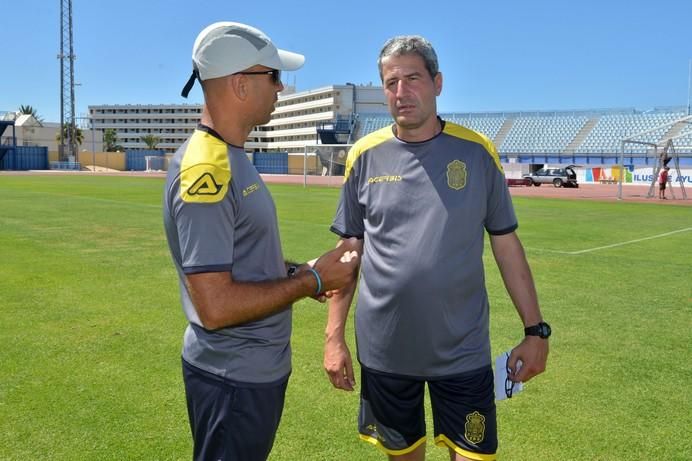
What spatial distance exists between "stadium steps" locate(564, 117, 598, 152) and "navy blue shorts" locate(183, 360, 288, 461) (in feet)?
214

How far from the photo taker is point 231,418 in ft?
7.00

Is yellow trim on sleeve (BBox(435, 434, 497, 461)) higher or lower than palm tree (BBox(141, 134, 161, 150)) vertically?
lower

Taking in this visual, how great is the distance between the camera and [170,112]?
A: 156625 millimetres

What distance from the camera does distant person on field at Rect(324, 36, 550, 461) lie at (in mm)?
2623

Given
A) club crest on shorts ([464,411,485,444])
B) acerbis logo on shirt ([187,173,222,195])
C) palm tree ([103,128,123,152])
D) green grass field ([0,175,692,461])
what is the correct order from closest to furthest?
acerbis logo on shirt ([187,173,222,195]) < club crest on shorts ([464,411,485,444]) < green grass field ([0,175,692,461]) < palm tree ([103,128,123,152])

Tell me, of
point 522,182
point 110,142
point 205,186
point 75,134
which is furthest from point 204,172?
point 110,142

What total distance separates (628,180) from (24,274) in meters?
43.8

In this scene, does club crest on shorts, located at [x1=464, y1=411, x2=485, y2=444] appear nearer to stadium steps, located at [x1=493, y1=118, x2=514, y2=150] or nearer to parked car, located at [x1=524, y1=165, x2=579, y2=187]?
parked car, located at [x1=524, y1=165, x2=579, y2=187]

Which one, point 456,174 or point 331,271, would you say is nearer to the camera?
point 331,271

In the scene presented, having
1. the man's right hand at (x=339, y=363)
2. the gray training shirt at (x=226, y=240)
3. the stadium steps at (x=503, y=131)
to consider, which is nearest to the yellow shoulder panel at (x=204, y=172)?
the gray training shirt at (x=226, y=240)

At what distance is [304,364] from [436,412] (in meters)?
2.50

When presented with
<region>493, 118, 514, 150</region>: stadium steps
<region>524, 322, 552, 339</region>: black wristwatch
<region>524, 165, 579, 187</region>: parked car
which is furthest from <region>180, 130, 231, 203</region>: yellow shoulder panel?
<region>493, 118, 514, 150</region>: stadium steps

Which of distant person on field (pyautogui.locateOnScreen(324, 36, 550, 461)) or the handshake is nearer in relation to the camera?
the handshake

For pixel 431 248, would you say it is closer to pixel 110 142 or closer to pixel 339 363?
pixel 339 363
